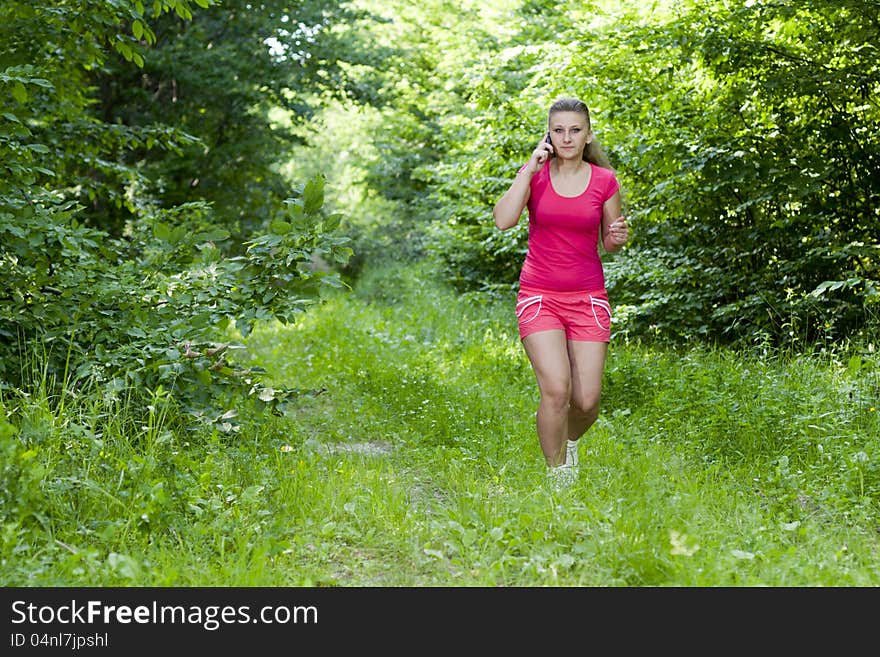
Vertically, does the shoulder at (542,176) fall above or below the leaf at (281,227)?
above

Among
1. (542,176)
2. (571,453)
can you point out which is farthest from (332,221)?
(571,453)

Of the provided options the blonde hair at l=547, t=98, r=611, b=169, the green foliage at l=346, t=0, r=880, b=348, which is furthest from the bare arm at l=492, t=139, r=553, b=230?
the green foliage at l=346, t=0, r=880, b=348

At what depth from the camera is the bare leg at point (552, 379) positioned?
517 cm

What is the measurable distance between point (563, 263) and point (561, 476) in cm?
116

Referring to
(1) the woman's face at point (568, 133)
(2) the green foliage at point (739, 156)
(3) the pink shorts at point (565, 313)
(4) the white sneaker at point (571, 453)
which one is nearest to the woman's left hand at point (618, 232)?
(3) the pink shorts at point (565, 313)

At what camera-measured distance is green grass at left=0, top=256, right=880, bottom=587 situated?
398cm

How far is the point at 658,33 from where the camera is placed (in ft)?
28.1

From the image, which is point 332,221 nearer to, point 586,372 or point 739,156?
point 586,372

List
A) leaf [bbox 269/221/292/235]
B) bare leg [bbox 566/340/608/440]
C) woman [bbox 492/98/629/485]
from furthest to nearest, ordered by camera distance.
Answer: leaf [bbox 269/221/292/235], bare leg [bbox 566/340/608/440], woman [bbox 492/98/629/485]

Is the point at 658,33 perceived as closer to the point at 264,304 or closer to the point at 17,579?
the point at 264,304

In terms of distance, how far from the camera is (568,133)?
5.20 meters

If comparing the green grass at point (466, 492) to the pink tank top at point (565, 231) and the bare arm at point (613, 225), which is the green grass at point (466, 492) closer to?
the pink tank top at point (565, 231)

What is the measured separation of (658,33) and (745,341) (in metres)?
3.08

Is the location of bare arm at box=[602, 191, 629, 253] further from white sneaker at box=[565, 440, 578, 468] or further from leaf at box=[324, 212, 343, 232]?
leaf at box=[324, 212, 343, 232]
